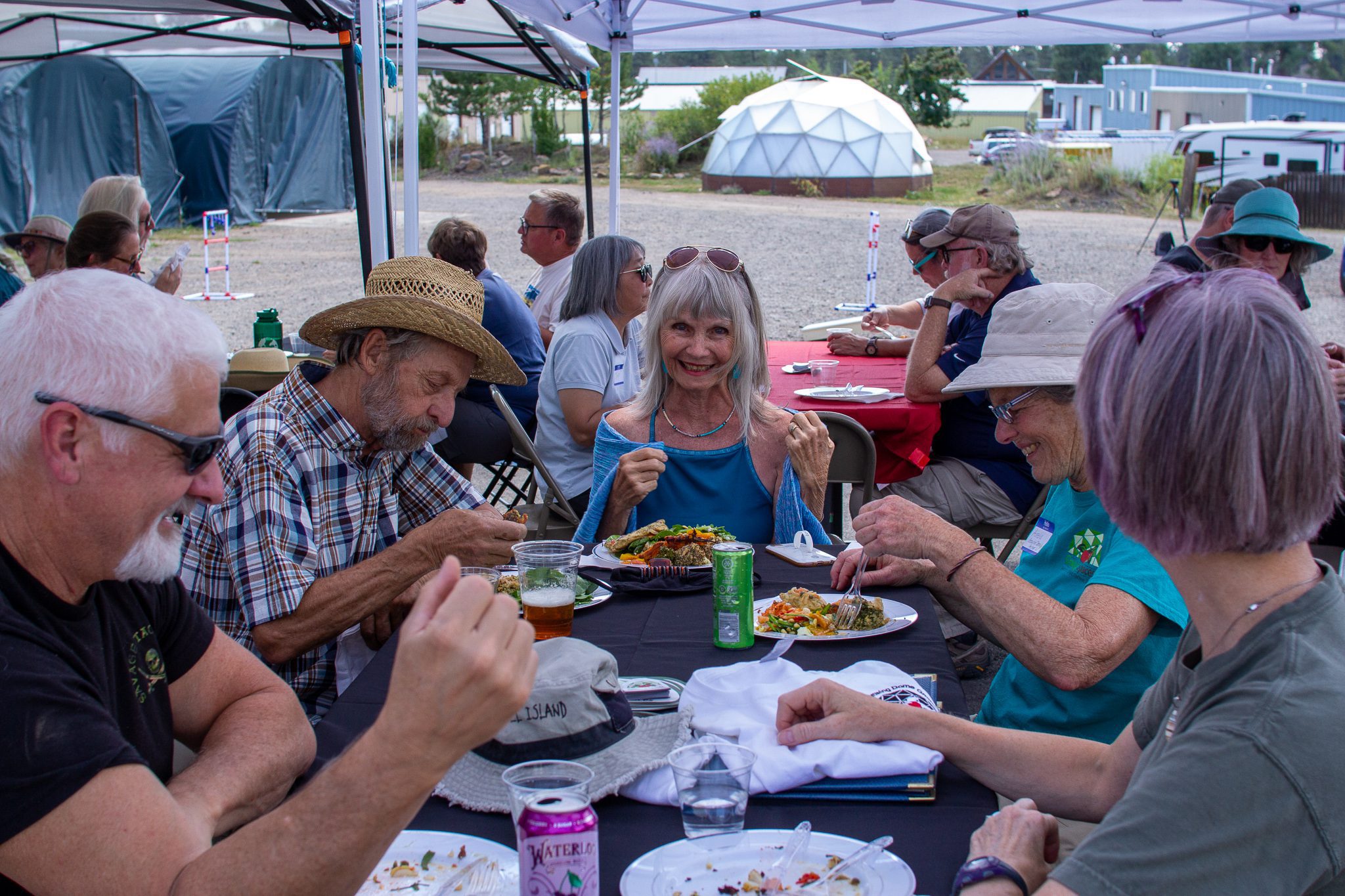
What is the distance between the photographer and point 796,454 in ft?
11.0

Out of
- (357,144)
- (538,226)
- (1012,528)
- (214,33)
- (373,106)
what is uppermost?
(214,33)

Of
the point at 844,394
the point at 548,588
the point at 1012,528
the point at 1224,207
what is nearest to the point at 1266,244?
the point at 1224,207

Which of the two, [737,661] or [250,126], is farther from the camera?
[250,126]

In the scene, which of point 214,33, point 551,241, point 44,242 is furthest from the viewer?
point 214,33

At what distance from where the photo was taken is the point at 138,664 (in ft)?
5.60

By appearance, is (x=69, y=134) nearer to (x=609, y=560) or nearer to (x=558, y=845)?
(x=609, y=560)

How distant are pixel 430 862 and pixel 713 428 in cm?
221

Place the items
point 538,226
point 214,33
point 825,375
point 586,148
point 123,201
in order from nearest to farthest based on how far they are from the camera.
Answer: point 825,375 < point 123,201 < point 538,226 < point 214,33 < point 586,148

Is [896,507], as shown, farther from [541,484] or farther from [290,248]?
[290,248]

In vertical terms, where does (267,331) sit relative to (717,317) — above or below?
below

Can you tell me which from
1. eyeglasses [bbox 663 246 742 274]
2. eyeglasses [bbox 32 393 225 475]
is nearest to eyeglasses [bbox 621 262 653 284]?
eyeglasses [bbox 663 246 742 274]

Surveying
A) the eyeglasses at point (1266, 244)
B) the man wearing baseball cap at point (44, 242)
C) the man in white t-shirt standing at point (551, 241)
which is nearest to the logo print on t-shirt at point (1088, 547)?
the eyeglasses at point (1266, 244)

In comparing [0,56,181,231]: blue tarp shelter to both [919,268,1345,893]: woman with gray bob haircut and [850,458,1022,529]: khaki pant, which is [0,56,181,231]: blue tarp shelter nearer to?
[850,458,1022,529]: khaki pant

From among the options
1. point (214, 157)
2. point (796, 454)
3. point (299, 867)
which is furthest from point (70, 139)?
point (299, 867)
